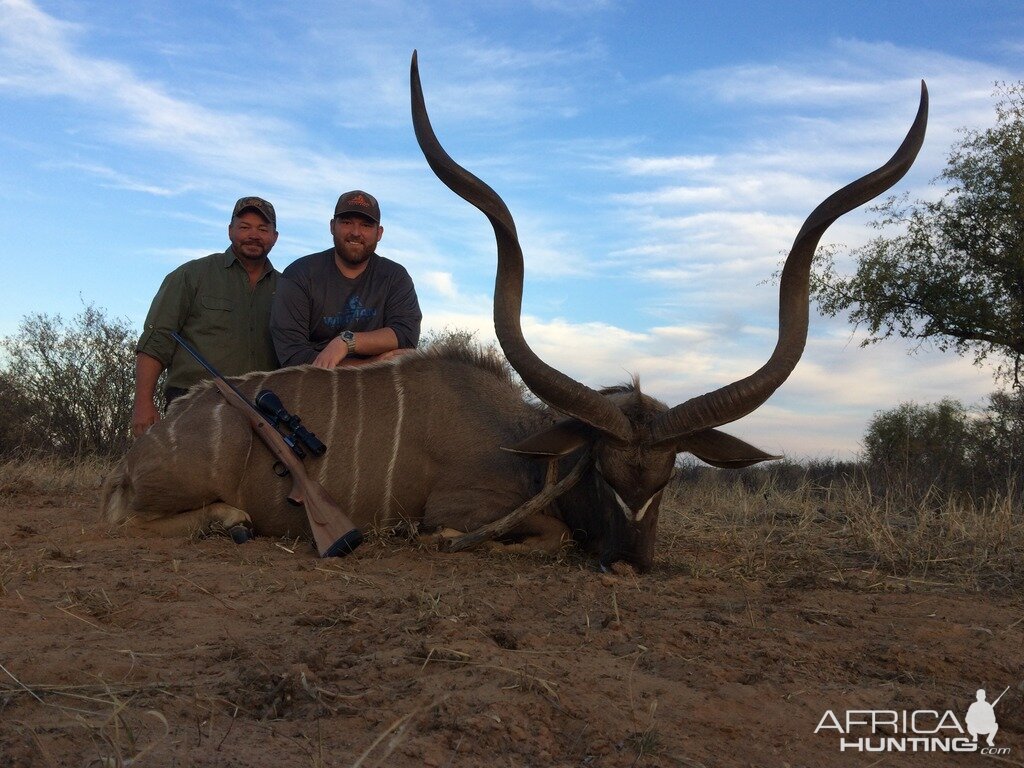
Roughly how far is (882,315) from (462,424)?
457 inches

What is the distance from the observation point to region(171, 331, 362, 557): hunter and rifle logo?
4.54 m

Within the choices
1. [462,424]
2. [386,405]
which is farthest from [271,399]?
[462,424]

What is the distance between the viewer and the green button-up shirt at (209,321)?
6.63 metres

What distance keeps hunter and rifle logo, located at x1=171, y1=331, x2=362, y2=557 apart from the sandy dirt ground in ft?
1.38

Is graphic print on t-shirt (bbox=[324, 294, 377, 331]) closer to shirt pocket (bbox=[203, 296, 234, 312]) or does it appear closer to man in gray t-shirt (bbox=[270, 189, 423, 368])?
man in gray t-shirt (bbox=[270, 189, 423, 368])

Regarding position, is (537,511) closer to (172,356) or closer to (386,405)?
(386,405)

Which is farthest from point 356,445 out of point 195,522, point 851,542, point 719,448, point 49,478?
point 49,478

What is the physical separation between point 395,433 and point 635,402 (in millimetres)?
1337

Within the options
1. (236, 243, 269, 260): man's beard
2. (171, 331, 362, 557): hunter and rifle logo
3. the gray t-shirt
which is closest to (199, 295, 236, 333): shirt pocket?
(236, 243, 269, 260): man's beard

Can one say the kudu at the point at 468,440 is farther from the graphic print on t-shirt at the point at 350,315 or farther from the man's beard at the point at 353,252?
the man's beard at the point at 353,252

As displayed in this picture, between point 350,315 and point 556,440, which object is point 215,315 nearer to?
point 350,315

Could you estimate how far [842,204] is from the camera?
Answer: 438cm

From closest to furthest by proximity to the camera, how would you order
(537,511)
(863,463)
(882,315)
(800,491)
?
(537,511) → (800,491) → (863,463) → (882,315)

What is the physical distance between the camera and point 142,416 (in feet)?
21.3
